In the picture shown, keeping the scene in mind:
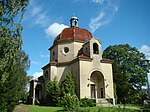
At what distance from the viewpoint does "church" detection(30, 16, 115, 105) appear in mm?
30422

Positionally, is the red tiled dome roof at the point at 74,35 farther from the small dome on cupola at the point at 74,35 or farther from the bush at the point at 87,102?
the bush at the point at 87,102

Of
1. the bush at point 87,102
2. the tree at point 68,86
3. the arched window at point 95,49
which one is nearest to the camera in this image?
the bush at point 87,102

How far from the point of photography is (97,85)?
33.3m

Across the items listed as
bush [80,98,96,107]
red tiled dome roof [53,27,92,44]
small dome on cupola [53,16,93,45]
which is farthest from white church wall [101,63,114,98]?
red tiled dome roof [53,27,92,44]

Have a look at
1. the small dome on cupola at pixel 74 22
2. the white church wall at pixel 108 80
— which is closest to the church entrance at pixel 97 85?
the white church wall at pixel 108 80

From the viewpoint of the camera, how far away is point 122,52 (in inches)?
1764

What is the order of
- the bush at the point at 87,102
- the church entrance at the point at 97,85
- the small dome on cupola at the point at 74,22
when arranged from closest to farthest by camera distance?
the bush at the point at 87,102 < the church entrance at the point at 97,85 < the small dome on cupola at the point at 74,22

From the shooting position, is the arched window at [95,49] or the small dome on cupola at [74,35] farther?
the small dome on cupola at [74,35]

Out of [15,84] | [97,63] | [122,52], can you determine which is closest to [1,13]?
[15,84]

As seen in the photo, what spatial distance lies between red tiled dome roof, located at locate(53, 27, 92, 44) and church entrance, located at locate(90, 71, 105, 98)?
25.2 ft

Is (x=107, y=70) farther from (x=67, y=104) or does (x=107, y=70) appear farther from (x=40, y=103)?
(x=67, y=104)

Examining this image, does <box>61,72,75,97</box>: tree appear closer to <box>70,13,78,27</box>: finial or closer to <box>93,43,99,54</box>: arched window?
<box>93,43,99,54</box>: arched window

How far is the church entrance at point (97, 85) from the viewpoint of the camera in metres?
32.5

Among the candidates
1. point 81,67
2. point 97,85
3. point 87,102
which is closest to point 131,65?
point 97,85
